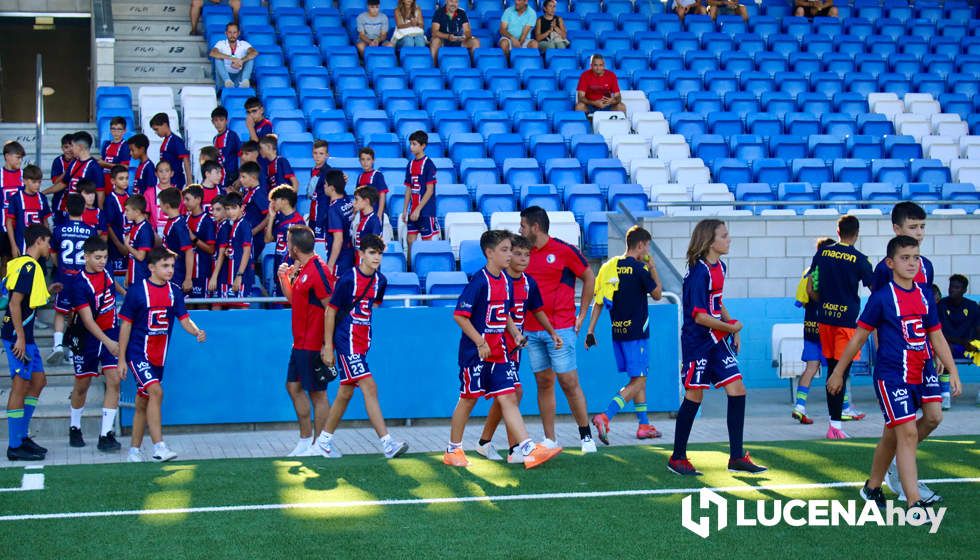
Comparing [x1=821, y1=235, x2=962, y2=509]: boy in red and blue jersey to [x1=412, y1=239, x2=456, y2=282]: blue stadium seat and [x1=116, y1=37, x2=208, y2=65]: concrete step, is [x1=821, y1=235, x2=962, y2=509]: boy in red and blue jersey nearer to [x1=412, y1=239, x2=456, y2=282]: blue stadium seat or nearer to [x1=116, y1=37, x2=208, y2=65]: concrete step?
[x1=412, y1=239, x2=456, y2=282]: blue stadium seat

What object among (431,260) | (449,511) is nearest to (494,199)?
(431,260)

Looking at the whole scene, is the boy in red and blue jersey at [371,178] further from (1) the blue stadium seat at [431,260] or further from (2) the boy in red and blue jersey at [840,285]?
(2) the boy in red and blue jersey at [840,285]

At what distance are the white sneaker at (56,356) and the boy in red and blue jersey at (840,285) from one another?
713 centimetres

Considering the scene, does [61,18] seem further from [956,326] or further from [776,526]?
[776,526]

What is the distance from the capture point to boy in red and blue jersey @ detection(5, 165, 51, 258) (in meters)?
12.7

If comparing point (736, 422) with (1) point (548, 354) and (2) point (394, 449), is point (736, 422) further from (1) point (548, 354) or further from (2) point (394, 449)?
(2) point (394, 449)

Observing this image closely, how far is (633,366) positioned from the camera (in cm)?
1100

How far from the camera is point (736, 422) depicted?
8688 mm

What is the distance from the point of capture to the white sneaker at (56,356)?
38.2 ft

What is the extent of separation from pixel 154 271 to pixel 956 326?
8766 mm

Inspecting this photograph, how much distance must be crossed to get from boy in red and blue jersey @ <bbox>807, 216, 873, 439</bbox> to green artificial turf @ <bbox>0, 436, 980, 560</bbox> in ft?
5.56

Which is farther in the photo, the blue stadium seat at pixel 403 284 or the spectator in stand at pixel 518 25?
the spectator in stand at pixel 518 25

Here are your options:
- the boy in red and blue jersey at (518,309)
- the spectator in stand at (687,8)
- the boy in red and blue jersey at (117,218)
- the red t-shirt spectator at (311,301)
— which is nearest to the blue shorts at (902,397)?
the boy in red and blue jersey at (518,309)

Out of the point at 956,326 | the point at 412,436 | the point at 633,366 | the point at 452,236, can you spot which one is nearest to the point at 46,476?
the point at 412,436
